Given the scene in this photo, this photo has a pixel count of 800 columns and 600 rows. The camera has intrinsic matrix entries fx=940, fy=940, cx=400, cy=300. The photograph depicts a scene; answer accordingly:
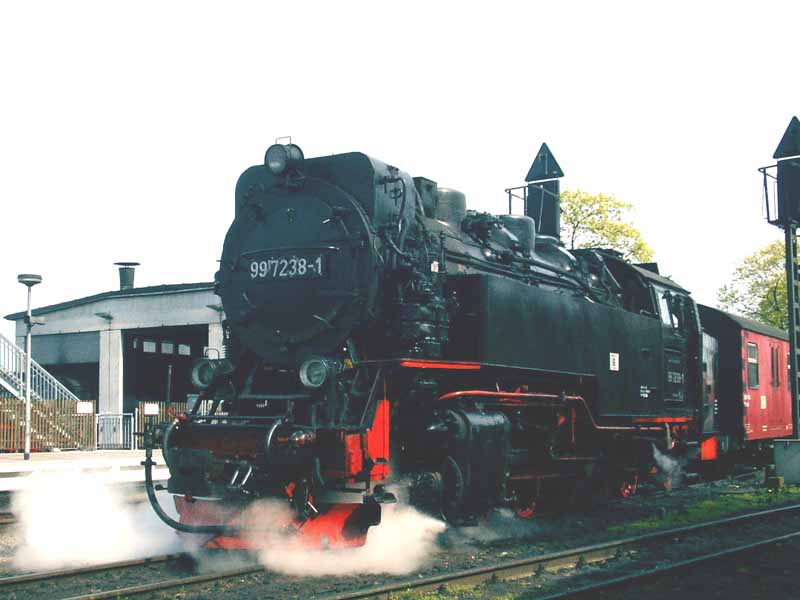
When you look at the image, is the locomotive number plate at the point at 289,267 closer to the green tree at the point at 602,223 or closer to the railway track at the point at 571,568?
the railway track at the point at 571,568

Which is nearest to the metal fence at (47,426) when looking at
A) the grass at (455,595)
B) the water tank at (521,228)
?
the water tank at (521,228)

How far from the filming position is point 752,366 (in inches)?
653

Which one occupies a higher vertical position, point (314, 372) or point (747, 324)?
point (747, 324)

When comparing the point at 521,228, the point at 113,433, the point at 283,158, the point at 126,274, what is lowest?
the point at 113,433

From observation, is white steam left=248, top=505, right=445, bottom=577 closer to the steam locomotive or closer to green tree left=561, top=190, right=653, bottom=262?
the steam locomotive

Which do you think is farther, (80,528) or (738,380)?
(738,380)

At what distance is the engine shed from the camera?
27297mm

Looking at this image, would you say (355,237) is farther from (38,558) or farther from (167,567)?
(38,558)

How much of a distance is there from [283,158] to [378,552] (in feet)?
11.9

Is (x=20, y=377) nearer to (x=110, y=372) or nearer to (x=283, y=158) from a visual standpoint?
(x=110, y=372)

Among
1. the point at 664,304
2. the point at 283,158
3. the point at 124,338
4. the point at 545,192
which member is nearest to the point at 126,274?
the point at 124,338

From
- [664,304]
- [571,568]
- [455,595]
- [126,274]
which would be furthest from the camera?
[126,274]

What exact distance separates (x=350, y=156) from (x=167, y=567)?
3.89 m

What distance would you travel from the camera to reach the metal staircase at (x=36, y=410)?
24062 millimetres
